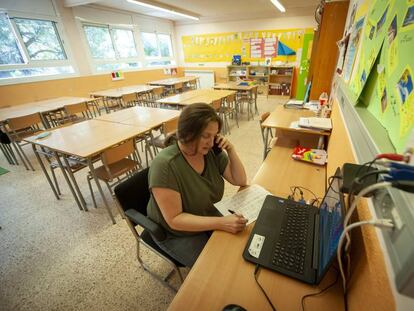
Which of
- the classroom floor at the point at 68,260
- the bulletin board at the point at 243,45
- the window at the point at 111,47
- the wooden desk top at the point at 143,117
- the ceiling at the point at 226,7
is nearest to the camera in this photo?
the classroom floor at the point at 68,260

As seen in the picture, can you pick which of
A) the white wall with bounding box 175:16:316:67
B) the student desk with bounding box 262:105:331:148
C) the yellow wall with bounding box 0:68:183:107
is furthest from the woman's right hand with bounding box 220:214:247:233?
the white wall with bounding box 175:16:316:67

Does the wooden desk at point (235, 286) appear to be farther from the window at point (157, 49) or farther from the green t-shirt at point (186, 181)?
the window at point (157, 49)

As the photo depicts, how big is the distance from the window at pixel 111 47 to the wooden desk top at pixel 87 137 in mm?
4630

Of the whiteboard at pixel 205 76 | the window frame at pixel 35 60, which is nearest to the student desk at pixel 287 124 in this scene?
the window frame at pixel 35 60

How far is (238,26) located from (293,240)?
852 cm

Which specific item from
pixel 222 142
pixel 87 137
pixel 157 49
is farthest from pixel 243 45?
pixel 222 142

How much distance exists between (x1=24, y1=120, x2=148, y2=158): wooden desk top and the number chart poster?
1987mm

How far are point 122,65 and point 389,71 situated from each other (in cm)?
761

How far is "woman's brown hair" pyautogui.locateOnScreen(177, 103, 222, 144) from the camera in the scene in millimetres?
954

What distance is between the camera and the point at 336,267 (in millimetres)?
730

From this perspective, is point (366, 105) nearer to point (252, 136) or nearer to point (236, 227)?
point (236, 227)

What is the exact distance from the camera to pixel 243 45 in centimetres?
757

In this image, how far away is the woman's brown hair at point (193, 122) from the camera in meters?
0.95

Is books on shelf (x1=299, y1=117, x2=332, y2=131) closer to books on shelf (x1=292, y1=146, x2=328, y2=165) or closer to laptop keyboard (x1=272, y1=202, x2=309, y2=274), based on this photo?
books on shelf (x1=292, y1=146, x2=328, y2=165)
